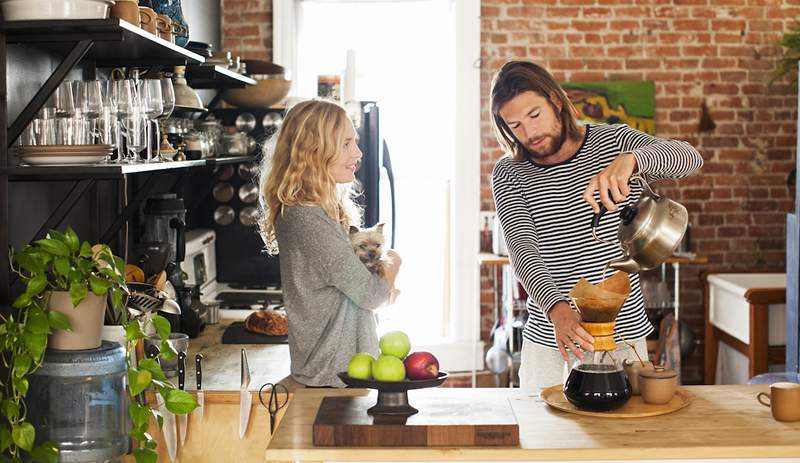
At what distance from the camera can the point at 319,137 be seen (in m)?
3.04

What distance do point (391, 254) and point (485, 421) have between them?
1.19 m

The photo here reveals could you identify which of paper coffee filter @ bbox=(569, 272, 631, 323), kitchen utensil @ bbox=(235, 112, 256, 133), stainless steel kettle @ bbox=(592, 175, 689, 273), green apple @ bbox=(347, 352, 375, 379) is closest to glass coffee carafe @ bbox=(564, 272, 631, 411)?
paper coffee filter @ bbox=(569, 272, 631, 323)

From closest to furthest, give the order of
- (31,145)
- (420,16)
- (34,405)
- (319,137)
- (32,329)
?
1. (32,329)
2. (34,405)
3. (31,145)
4. (319,137)
5. (420,16)

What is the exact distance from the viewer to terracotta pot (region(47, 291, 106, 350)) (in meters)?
2.12

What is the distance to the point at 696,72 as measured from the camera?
19.0 feet

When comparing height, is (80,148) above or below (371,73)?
below

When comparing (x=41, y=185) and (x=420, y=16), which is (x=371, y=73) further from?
(x=41, y=185)

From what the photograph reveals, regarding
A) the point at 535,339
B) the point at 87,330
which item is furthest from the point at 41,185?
the point at 535,339

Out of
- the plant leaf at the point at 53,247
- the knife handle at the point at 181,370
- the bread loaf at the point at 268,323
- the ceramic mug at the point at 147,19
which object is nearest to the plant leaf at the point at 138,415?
the plant leaf at the point at 53,247

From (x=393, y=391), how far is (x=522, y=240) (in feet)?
2.68

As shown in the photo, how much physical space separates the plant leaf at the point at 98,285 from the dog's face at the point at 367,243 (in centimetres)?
115

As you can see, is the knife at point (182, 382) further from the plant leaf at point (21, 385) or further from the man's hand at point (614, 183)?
the man's hand at point (614, 183)

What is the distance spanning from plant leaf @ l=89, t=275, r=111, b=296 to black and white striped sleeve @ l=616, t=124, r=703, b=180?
1247 mm

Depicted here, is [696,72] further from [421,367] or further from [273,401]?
[421,367]
